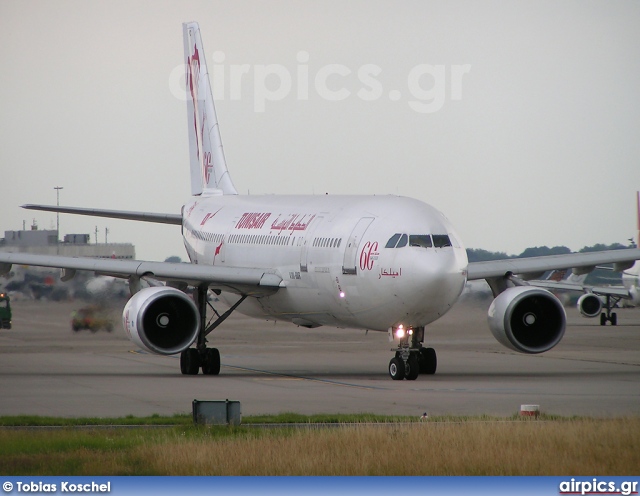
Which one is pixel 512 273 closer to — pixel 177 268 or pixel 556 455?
pixel 177 268

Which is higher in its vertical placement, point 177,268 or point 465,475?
point 177,268

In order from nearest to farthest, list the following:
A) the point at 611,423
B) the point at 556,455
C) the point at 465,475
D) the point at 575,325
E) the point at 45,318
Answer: the point at 465,475
the point at 556,455
the point at 611,423
the point at 45,318
the point at 575,325

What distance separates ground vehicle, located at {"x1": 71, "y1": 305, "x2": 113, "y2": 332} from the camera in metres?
38.5

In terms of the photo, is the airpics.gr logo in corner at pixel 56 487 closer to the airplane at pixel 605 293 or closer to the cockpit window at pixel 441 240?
the cockpit window at pixel 441 240

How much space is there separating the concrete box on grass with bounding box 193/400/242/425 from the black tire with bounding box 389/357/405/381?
890cm

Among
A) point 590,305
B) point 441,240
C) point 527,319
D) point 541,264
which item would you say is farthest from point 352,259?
point 590,305

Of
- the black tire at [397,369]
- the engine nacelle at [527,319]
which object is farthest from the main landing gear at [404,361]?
the engine nacelle at [527,319]

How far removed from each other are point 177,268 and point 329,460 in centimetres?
1492

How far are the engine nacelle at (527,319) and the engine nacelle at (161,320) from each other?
20.2 feet

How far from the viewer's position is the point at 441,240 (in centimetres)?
2517

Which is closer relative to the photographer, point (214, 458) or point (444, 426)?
point (214, 458)

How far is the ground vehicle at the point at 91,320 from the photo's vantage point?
38.5 m

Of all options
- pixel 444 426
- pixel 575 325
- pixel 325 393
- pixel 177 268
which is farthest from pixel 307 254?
pixel 575 325

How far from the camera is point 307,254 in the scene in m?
28.1
